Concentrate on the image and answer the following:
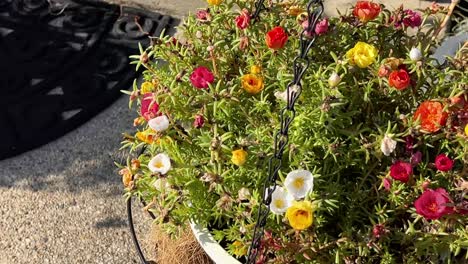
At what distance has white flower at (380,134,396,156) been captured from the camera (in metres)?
1.48

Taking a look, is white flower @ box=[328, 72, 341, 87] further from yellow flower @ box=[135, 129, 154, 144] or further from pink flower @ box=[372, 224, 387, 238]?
yellow flower @ box=[135, 129, 154, 144]

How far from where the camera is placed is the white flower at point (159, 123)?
1590mm

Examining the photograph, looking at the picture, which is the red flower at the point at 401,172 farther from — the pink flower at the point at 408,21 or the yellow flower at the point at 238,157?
the pink flower at the point at 408,21

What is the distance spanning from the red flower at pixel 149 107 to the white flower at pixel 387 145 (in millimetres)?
571

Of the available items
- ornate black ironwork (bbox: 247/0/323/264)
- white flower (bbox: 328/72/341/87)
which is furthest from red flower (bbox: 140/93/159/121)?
white flower (bbox: 328/72/341/87)

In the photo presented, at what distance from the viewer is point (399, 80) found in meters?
1.52

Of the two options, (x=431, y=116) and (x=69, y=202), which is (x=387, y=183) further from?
(x=69, y=202)

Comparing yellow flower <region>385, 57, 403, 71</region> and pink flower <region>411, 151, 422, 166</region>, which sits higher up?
yellow flower <region>385, 57, 403, 71</region>

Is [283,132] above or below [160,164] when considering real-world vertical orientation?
above

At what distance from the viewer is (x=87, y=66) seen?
310 cm

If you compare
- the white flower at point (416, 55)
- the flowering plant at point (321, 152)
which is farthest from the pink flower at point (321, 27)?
the white flower at point (416, 55)

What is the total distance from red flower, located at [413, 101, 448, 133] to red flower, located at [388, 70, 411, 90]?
6 centimetres

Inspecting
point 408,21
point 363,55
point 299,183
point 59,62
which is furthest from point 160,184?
point 59,62

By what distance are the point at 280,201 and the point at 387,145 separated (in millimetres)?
275
